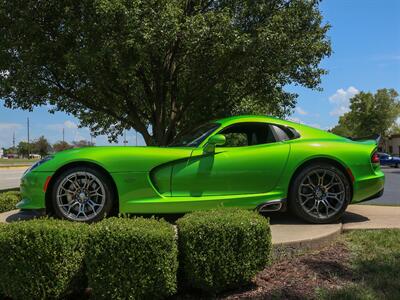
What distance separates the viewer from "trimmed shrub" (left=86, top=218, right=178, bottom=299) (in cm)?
375

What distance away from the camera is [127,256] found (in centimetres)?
375

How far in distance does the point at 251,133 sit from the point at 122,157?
1704 mm

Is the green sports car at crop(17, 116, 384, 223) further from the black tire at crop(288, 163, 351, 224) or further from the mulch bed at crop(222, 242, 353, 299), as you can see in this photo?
the mulch bed at crop(222, 242, 353, 299)

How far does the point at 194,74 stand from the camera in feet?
37.0

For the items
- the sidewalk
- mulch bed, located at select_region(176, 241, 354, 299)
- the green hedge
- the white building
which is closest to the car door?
the sidewalk

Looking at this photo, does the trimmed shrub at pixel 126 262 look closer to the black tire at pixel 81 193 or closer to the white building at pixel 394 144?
the black tire at pixel 81 193

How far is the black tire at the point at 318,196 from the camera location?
5.75 metres

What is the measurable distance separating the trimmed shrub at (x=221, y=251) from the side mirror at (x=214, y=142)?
5.19 feet

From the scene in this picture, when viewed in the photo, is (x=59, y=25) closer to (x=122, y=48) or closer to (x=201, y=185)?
(x=122, y=48)

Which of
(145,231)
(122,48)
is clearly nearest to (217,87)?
(122,48)

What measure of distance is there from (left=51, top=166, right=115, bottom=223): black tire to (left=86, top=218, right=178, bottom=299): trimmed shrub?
1689mm

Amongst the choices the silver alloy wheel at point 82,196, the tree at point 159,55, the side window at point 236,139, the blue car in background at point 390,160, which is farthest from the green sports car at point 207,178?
the blue car in background at point 390,160

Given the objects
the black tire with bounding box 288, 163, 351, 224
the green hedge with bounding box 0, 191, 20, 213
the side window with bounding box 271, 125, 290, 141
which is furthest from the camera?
the green hedge with bounding box 0, 191, 20, 213

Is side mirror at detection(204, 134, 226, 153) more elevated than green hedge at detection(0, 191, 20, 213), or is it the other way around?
side mirror at detection(204, 134, 226, 153)
